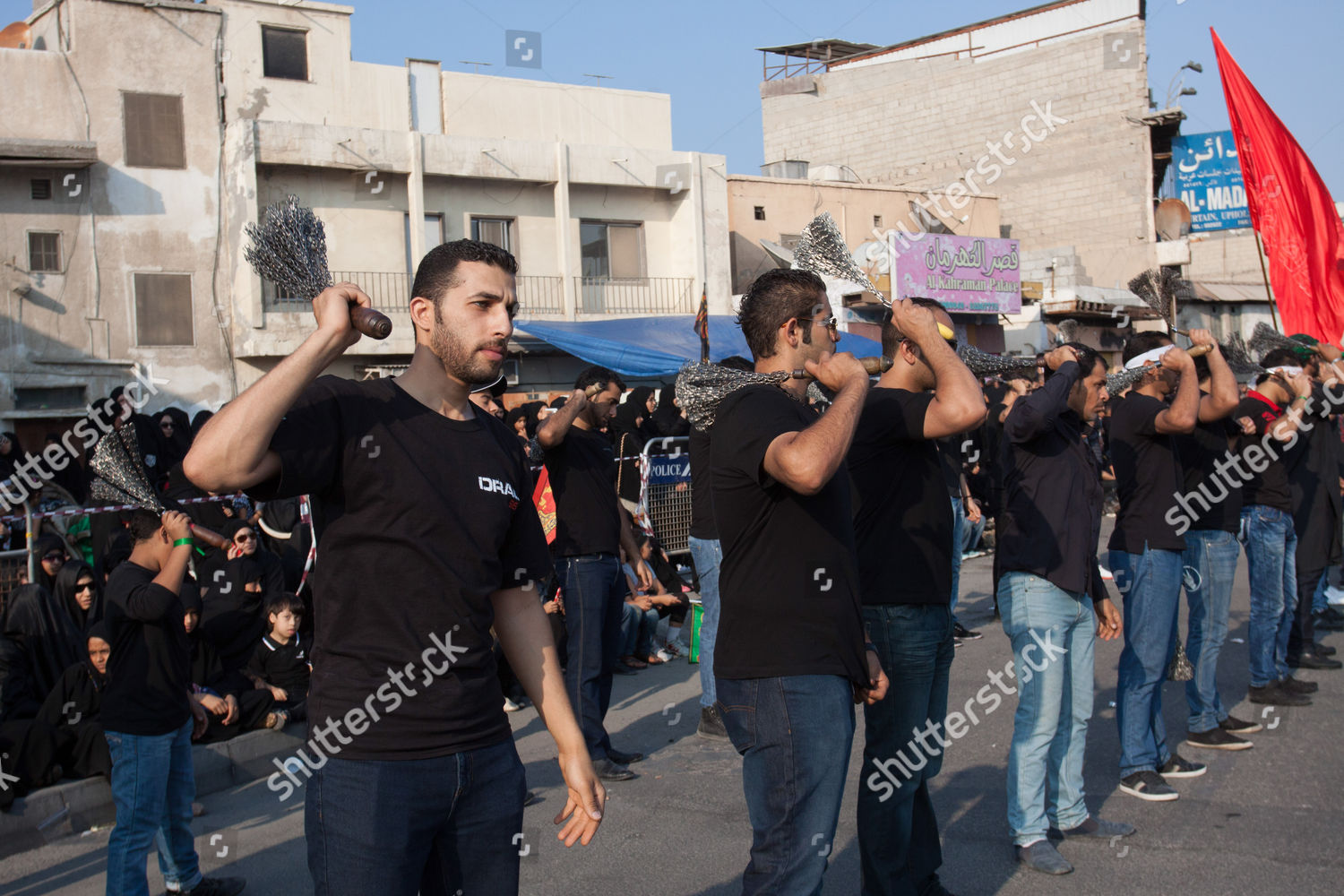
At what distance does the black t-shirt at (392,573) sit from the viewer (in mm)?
2375

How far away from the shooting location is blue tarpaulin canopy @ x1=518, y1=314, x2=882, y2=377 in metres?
16.9

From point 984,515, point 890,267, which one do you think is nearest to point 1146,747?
point 984,515

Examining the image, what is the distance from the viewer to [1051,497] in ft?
15.7

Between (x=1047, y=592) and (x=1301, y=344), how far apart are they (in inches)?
178

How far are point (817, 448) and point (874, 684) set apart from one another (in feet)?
2.60

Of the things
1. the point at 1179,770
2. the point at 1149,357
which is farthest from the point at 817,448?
the point at 1179,770

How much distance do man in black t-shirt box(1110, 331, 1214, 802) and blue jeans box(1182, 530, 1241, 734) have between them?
408 millimetres

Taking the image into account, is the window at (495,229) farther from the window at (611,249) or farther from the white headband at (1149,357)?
the white headband at (1149,357)

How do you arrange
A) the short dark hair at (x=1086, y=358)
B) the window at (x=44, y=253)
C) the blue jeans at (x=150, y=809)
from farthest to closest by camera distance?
the window at (x=44, y=253)
the short dark hair at (x=1086, y=358)
the blue jeans at (x=150, y=809)

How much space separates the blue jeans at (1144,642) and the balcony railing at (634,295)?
18656 mm

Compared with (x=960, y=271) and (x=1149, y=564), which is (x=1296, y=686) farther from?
(x=960, y=271)

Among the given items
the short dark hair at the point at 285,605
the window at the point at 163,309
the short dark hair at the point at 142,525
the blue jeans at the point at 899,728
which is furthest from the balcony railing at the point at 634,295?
the blue jeans at the point at 899,728

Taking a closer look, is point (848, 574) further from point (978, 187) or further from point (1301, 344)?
point (978, 187)

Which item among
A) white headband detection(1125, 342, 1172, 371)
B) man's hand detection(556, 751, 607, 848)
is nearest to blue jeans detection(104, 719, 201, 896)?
man's hand detection(556, 751, 607, 848)
